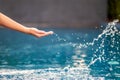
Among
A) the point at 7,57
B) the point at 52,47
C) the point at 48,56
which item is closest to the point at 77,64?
the point at 48,56

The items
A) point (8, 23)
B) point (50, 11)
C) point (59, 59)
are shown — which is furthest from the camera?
point (50, 11)

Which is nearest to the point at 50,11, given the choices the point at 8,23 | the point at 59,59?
the point at 59,59

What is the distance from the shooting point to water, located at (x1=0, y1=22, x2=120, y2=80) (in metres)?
6.03

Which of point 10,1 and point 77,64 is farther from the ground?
point 10,1

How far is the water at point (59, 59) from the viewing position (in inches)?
237

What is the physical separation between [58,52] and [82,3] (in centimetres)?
745

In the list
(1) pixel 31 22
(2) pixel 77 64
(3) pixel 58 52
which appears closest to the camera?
(2) pixel 77 64

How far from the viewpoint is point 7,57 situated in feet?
26.6

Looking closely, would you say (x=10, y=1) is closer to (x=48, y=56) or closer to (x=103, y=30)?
(x=103, y=30)

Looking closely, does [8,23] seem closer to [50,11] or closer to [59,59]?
[59,59]

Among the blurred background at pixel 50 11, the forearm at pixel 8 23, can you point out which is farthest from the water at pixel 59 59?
the blurred background at pixel 50 11

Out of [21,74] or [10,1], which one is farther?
[10,1]

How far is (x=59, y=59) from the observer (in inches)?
311

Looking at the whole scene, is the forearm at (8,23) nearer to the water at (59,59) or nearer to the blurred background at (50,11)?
the water at (59,59)
